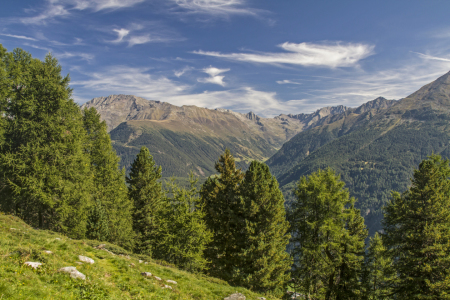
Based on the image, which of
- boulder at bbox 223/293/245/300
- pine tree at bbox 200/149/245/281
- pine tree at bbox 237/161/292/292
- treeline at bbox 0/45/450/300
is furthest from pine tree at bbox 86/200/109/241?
boulder at bbox 223/293/245/300

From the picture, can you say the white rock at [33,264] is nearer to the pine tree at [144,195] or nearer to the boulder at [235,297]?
the boulder at [235,297]

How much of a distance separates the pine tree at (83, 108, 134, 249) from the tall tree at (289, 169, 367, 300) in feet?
79.8

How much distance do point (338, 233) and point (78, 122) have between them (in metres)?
32.3

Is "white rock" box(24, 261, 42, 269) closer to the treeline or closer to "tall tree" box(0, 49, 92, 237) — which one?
the treeline

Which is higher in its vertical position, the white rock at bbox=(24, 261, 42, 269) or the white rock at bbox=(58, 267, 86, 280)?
the white rock at bbox=(24, 261, 42, 269)

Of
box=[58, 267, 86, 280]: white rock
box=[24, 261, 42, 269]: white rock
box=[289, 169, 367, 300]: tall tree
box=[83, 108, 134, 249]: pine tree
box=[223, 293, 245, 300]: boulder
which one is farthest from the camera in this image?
box=[83, 108, 134, 249]: pine tree

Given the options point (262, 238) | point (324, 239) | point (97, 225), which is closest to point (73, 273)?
point (262, 238)

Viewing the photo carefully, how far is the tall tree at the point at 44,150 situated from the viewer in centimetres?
2486

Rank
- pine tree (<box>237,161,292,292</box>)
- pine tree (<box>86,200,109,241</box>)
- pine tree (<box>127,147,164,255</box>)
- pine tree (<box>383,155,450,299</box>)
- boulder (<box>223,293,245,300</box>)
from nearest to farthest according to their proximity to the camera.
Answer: boulder (<box>223,293,245,300</box>)
pine tree (<box>383,155,450,299</box>)
pine tree (<box>237,161,292,292</box>)
pine tree (<box>86,200,109,241</box>)
pine tree (<box>127,147,164,255</box>)

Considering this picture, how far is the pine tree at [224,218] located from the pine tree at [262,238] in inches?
52.6

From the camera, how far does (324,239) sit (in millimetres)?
25016

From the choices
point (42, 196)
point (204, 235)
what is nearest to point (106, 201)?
point (42, 196)

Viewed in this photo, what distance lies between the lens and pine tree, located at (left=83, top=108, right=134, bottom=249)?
3400cm

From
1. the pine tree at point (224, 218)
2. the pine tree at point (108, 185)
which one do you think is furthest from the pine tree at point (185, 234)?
the pine tree at point (108, 185)
